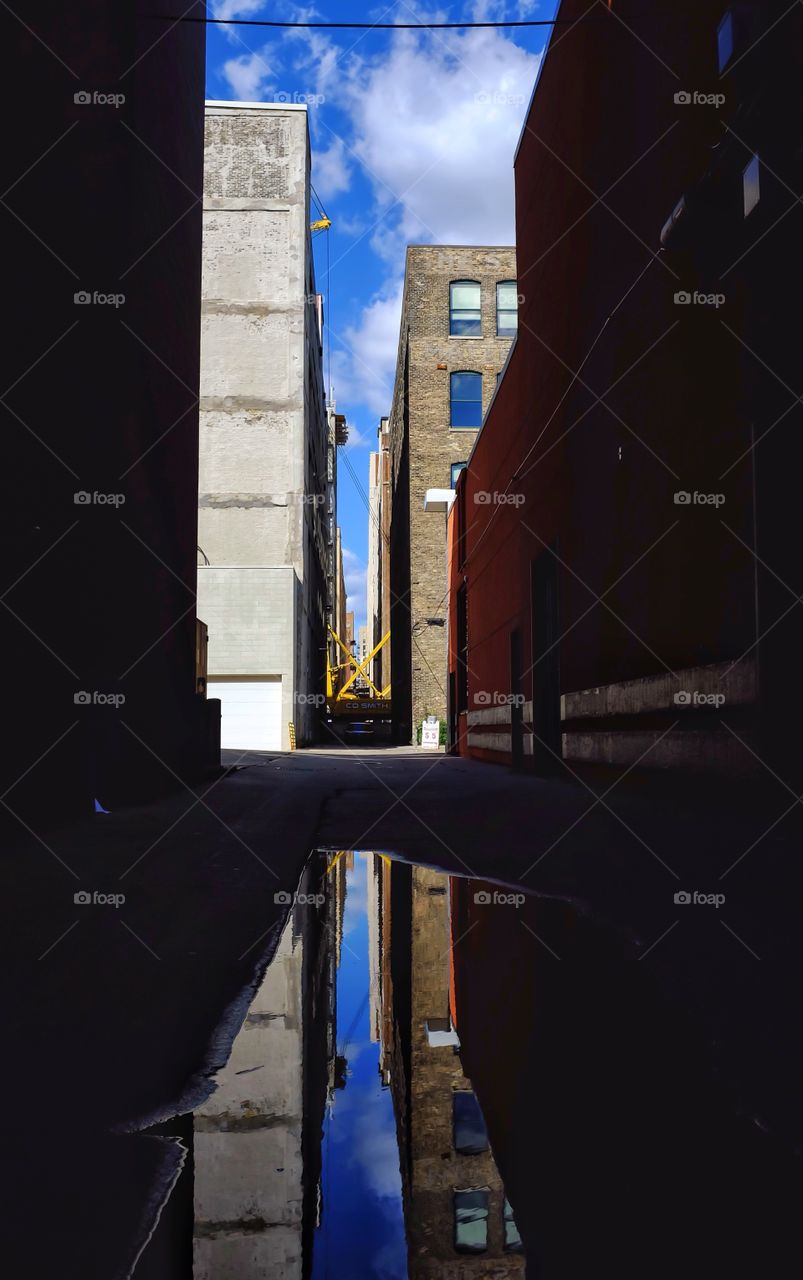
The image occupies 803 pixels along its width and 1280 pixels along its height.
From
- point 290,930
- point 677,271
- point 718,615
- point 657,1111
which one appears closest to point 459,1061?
point 657,1111

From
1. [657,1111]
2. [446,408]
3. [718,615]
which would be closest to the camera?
[657,1111]

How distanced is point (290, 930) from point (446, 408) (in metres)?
37.3

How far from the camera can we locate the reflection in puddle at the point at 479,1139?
193cm

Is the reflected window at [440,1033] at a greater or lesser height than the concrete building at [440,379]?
lesser

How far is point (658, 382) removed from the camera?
33.4 feet

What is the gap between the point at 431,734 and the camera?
3819 cm

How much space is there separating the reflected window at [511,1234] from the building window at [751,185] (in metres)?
7.58

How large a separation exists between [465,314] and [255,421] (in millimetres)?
10067

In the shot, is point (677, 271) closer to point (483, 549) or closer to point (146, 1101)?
point (146, 1101)
